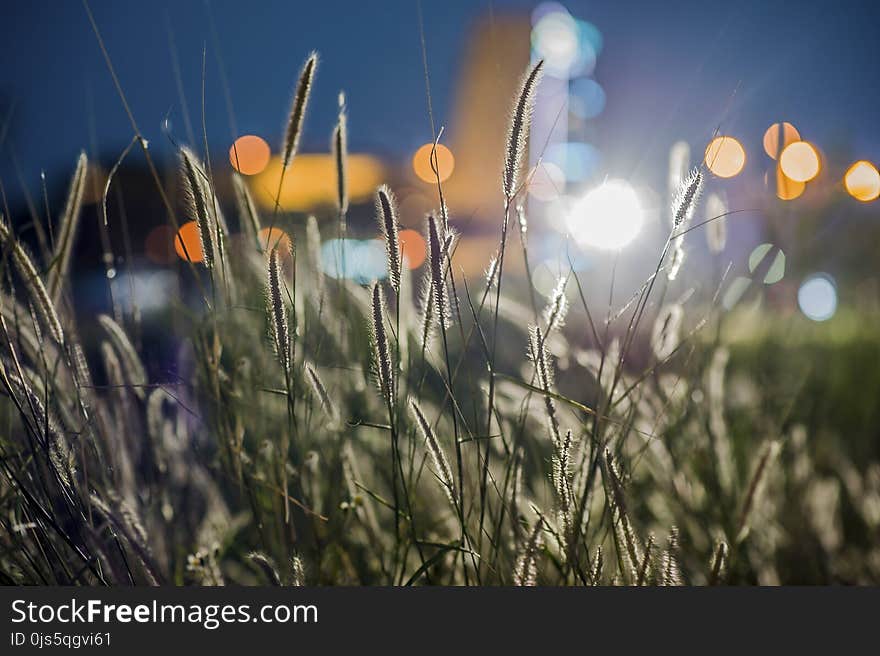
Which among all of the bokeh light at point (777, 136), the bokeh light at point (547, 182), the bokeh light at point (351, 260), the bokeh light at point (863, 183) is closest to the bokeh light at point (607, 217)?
the bokeh light at point (547, 182)

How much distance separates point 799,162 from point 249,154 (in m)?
1.47

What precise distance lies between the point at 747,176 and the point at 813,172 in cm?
22

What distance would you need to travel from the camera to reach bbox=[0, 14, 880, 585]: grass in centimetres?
107

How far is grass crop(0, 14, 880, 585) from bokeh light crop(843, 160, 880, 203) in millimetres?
577

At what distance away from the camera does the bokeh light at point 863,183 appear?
7.23 feet

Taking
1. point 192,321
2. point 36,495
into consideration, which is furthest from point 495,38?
point 36,495

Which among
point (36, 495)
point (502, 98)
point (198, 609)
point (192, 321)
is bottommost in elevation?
point (198, 609)

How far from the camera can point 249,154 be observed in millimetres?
1449

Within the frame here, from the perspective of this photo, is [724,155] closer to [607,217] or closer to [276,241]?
[607,217]

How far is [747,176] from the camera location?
227 centimetres

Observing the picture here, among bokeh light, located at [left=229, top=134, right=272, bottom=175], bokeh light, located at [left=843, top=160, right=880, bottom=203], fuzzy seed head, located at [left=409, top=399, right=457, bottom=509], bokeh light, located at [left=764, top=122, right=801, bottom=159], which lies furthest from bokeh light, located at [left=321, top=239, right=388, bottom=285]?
bokeh light, located at [left=843, top=160, right=880, bottom=203]

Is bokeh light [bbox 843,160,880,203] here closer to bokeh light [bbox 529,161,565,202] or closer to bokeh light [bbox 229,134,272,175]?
bokeh light [bbox 529,161,565,202]

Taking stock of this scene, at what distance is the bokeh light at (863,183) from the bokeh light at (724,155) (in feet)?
1.27

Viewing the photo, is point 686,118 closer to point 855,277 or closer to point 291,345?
point 291,345
